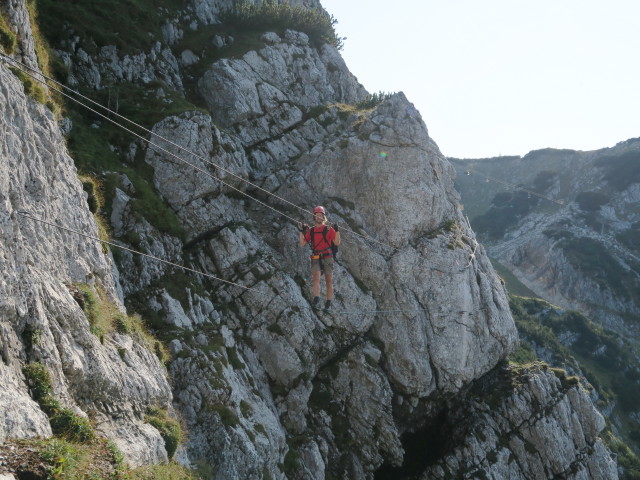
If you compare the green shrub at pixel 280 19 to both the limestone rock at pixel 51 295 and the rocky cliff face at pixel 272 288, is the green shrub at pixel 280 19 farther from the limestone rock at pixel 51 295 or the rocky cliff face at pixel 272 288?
the limestone rock at pixel 51 295

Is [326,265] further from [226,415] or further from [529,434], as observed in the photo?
[529,434]

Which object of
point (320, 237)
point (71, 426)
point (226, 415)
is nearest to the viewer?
point (71, 426)

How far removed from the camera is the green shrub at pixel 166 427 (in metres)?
12.3

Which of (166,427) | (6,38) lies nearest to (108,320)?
(166,427)

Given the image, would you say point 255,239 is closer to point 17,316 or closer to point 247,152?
point 247,152

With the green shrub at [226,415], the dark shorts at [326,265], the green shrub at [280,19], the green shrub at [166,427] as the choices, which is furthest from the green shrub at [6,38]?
the green shrub at [280,19]

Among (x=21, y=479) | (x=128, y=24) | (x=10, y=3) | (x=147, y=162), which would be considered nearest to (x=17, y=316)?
(x=21, y=479)

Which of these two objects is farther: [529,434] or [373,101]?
[373,101]

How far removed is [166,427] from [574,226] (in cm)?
9605

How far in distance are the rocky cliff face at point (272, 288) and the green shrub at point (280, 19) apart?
132 inches

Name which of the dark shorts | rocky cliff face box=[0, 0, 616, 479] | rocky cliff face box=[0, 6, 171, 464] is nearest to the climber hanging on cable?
the dark shorts

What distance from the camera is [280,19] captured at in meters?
37.0

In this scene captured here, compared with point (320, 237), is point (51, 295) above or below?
below

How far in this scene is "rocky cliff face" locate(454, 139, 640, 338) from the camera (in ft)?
251
